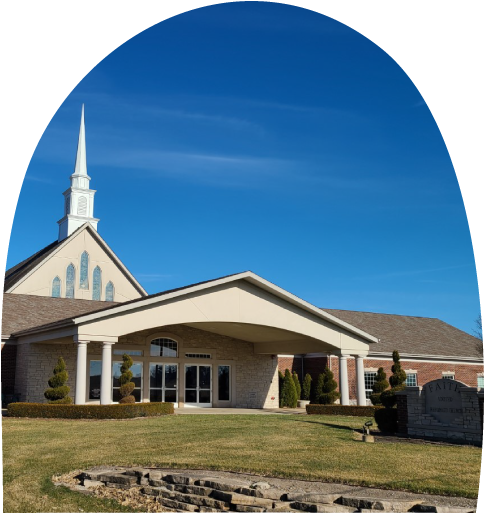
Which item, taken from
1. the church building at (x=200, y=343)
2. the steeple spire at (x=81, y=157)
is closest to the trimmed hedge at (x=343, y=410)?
the church building at (x=200, y=343)

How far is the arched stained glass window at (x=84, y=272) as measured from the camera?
152 feet

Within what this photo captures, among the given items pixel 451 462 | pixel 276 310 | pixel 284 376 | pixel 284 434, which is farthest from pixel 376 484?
pixel 284 376

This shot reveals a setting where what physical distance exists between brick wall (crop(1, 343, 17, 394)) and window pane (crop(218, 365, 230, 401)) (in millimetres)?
10795

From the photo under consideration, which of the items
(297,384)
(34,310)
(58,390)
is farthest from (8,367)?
(297,384)

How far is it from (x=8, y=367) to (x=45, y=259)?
53.5 feet

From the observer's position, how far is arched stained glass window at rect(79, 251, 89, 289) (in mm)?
46469

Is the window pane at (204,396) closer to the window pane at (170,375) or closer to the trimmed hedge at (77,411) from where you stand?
the window pane at (170,375)

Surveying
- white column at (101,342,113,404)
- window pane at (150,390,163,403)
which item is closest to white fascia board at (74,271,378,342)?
white column at (101,342,113,404)

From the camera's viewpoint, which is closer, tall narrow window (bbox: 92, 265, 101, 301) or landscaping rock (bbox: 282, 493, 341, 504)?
landscaping rock (bbox: 282, 493, 341, 504)

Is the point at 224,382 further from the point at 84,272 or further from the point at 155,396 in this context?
the point at 84,272

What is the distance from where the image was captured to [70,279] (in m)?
46.0

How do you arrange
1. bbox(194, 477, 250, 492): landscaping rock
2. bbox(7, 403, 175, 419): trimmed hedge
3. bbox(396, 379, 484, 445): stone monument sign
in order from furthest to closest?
bbox(7, 403, 175, 419): trimmed hedge → bbox(396, 379, 484, 445): stone monument sign → bbox(194, 477, 250, 492): landscaping rock

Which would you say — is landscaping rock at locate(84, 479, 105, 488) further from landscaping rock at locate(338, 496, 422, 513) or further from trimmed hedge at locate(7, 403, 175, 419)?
trimmed hedge at locate(7, 403, 175, 419)

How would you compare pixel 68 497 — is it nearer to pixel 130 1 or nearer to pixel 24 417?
pixel 130 1
